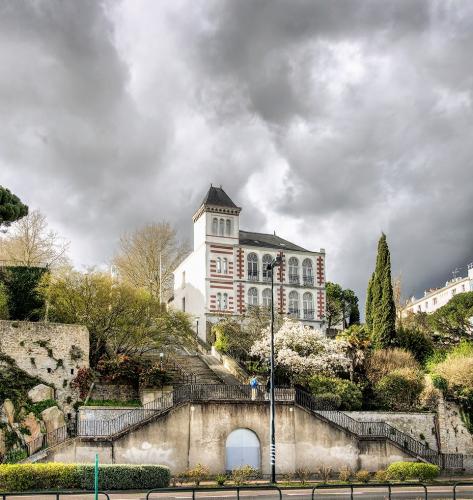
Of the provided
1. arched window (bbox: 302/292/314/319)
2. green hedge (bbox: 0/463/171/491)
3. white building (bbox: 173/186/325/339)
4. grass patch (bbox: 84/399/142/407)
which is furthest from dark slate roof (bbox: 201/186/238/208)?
green hedge (bbox: 0/463/171/491)

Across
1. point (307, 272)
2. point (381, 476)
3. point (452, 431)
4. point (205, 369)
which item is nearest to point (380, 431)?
point (381, 476)

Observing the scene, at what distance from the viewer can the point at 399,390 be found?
41.9 m

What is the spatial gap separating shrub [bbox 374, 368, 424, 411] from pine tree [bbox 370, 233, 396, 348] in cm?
818

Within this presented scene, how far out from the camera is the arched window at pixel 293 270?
202 ft

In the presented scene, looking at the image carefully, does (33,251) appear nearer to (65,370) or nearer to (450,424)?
(65,370)

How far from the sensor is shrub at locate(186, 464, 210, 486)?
3194cm

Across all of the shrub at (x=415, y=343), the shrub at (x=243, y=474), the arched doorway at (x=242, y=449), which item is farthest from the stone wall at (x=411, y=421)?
the shrub at (x=415, y=343)

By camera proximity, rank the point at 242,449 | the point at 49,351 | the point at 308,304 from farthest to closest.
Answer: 1. the point at 308,304
2. the point at 49,351
3. the point at 242,449

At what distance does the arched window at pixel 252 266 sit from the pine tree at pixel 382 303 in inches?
412

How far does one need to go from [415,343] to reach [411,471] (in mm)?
19597

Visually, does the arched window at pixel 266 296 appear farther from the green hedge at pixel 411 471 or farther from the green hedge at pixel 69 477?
the green hedge at pixel 69 477

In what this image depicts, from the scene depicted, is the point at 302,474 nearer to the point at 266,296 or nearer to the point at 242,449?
the point at 242,449

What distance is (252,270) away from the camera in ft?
197

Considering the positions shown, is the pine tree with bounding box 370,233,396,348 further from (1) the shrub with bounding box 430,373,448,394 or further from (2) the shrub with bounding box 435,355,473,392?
(1) the shrub with bounding box 430,373,448,394
